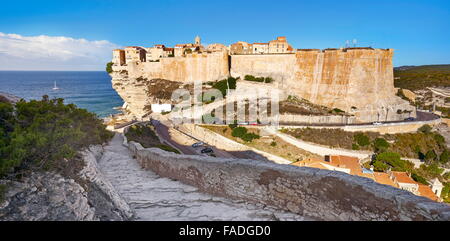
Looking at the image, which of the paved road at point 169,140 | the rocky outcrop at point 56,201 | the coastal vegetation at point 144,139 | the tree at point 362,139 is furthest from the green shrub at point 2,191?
the tree at point 362,139

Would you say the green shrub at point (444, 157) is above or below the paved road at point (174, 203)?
below

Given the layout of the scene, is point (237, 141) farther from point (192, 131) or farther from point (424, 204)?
point (424, 204)

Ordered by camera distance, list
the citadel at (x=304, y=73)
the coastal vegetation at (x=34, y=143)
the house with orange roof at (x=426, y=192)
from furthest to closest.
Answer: the citadel at (x=304, y=73)
the house with orange roof at (x=426, y=192)
the coastal vegetation at (x=34, y=143)

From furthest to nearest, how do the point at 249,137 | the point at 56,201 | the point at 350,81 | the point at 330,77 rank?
the point at 330,77
the point at 350,81
the point at 249,137
the point at 56,201

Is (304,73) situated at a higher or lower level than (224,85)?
higher

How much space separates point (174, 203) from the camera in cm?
514

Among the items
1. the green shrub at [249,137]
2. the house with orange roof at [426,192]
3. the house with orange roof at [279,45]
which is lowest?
the house with orange roof at [426,192]

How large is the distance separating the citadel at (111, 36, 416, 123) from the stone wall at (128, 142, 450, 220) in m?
24.4

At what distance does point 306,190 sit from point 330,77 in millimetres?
25894

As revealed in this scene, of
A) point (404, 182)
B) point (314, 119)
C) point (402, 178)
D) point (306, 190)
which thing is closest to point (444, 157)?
point (402, 178)

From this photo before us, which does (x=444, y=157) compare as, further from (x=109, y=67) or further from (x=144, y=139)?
(x=109, y=67)

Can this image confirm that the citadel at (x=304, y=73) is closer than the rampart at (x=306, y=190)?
No

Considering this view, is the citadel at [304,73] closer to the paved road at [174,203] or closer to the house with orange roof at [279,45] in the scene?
the house with orange roof at [279,45]

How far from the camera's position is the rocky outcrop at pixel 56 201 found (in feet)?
9.81
